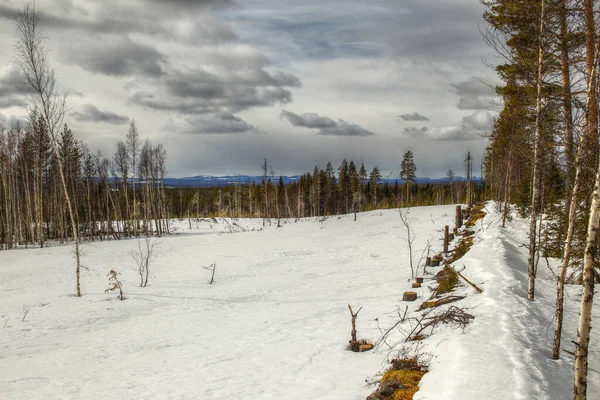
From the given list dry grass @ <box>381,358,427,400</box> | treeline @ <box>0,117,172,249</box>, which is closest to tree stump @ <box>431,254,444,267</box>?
dry grass @ <box>381,358,427,400</box>

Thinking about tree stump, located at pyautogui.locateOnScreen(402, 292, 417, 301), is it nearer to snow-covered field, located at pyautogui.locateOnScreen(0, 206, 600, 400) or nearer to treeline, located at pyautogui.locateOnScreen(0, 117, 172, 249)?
snow-covered field, located at pyautogui.locateOnScreen(0, 206, 600, 400)

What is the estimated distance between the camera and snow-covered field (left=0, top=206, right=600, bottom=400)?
511 cm

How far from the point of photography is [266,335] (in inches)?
371

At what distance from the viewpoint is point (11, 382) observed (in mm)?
7238

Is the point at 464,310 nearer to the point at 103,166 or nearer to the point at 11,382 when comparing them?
the point at 11,382

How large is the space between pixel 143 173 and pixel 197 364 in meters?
38.5

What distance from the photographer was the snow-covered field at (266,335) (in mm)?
5105

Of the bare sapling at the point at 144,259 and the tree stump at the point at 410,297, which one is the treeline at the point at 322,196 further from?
the tree stump at the point at 410,297

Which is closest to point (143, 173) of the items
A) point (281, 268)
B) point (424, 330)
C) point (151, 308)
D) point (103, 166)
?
point (103, 166)

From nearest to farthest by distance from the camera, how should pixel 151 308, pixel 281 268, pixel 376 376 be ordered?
pixel 376 376, pixel 151 308, pixel 281 268

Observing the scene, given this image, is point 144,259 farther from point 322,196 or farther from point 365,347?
point 322,196

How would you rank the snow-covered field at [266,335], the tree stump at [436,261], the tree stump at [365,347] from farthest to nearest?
1. the tree stump at [436,261]
2. the tree stump at [365,347]
3. the snow-covered field at [266,335]

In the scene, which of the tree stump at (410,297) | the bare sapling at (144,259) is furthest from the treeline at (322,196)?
the tree stump at (410,297)

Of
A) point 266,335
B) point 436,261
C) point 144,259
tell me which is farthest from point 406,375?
point 144,259
